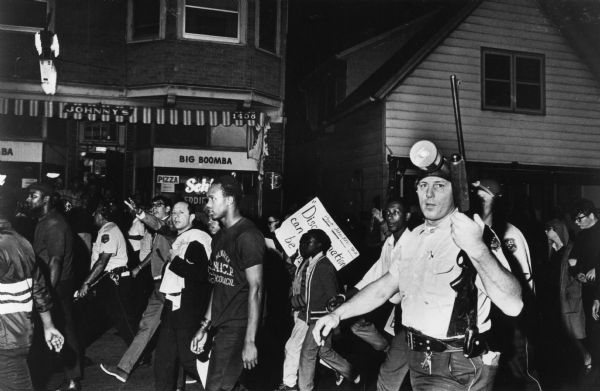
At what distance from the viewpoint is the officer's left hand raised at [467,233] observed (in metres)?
2.65

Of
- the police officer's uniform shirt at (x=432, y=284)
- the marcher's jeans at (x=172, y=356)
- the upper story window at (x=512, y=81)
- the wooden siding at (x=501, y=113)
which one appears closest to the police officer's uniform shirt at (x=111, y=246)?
the marcher's jeans at (x=172, y=356)

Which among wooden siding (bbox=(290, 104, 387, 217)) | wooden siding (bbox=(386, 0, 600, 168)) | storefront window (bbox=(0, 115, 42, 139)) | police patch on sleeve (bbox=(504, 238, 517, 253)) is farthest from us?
wooden siding (bbox=(290, 104, 387, 217))

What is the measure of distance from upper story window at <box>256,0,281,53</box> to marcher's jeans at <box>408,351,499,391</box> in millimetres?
11475

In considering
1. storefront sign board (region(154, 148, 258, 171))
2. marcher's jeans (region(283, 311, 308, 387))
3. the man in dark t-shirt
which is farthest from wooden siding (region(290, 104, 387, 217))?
the man in dark t-shirt

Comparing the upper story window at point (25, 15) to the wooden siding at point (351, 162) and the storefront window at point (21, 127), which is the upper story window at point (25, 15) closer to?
the storefront window at point (21, 127)

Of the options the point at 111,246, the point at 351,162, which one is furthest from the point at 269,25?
the point at 111,246

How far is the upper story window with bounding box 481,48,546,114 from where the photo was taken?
1458 cm

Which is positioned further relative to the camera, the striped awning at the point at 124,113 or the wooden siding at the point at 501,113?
the wooden siding at the point at 501,113

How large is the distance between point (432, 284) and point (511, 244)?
208cm

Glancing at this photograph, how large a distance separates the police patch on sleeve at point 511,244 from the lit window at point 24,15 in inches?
469

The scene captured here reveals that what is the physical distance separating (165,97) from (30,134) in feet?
10.8

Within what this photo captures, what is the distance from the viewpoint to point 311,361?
5727mm

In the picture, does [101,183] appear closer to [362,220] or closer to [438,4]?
[362,220]

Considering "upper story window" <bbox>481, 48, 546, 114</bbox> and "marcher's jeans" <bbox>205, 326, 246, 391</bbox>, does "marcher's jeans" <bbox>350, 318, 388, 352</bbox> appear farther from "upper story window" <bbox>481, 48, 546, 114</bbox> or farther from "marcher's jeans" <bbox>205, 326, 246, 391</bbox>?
"upper story window" <bbox>481, 48, 546, 114</bbox>
